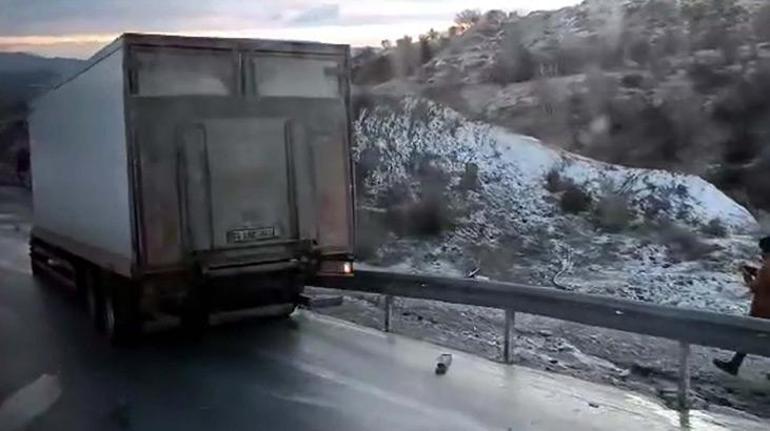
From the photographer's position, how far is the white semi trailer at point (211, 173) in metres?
7.96

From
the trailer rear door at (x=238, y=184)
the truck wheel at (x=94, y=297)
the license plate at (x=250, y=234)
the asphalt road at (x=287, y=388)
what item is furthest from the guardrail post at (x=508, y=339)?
the truck wheel at (x=94, y=297)

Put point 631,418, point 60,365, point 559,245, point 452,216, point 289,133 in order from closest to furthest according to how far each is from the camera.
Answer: point 631,418, point 60,365, point 289,133, point 559,245, point 452,216

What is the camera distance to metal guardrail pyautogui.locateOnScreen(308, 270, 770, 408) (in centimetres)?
608

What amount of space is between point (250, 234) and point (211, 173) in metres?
0.75

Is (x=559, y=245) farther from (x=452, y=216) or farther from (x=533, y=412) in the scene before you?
(x=533, y=412)

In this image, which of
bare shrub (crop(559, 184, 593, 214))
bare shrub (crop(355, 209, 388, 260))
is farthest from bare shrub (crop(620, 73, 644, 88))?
bare shrub (crop(355, 209, 388, 260))

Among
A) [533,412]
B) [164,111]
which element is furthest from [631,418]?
[164,111]

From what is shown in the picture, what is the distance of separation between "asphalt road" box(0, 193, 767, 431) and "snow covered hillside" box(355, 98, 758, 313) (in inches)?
174

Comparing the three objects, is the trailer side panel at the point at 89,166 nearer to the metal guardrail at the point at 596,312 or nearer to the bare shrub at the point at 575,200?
the metal guardrail at the point at 596,312

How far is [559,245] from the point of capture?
545 inches

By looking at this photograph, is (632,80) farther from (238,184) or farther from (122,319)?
(122,319)

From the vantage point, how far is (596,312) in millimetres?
7062

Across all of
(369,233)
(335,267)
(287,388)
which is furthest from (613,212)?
(287,388)

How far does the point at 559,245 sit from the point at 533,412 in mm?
8159
